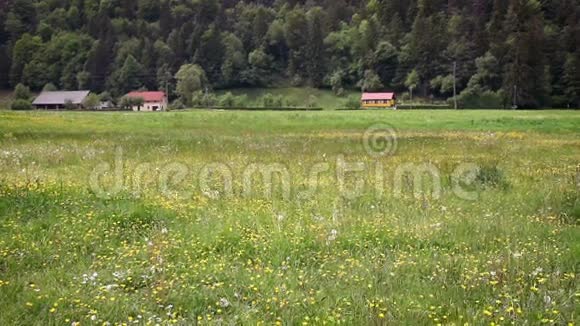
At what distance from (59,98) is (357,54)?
92172mm

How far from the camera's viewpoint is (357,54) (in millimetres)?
166125

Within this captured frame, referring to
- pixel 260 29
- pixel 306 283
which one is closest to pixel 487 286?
pixel 306 283

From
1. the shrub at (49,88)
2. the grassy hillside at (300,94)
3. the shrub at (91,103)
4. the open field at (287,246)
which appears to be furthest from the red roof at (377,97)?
the open field at (287,246)

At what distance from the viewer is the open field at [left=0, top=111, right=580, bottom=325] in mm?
5602

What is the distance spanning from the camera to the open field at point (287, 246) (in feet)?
18.4

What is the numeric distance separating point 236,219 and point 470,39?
144m

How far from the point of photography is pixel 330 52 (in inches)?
6855

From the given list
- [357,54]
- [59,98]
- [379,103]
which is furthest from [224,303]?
[357,54]

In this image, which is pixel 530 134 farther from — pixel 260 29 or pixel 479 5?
pixel 260 29

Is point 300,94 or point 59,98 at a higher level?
point 300,94

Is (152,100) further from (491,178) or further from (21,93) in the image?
(491,178)

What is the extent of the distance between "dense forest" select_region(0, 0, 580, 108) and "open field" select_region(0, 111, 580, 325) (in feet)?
332

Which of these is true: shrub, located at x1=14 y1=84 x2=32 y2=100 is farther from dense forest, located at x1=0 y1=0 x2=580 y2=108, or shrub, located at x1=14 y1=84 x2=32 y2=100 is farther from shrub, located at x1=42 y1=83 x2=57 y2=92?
dense forest, located at x1=0 y1=0 x2=580 y2=108

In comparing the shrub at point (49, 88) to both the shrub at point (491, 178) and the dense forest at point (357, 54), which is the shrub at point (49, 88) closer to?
the dense forest at point (357, 54)
